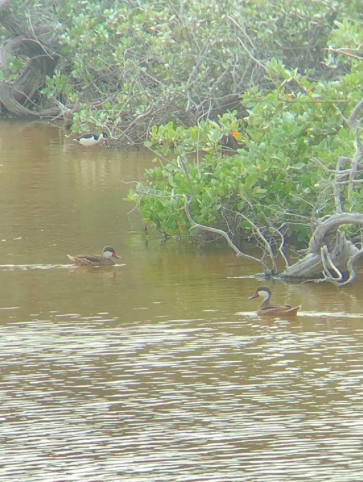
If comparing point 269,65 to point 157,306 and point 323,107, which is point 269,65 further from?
point 157,306

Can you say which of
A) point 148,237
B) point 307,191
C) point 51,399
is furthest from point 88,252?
point 51,399

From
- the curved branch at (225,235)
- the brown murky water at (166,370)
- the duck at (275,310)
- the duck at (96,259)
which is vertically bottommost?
the brown murky water at (166,370)

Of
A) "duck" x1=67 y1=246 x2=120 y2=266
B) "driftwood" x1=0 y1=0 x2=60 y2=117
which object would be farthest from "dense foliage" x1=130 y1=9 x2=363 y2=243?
"driftwood" x1=0 y1=0 x2=60 y2=117

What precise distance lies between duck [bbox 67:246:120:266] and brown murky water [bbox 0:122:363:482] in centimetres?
12

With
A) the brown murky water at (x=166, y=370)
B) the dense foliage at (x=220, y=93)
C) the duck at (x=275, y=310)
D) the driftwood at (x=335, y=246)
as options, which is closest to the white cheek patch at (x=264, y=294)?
the brown murky water at (x=166, y=370)

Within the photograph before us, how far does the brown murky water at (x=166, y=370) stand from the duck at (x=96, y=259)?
0.38ft

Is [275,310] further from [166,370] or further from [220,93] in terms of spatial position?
[220,93]

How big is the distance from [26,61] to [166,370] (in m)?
21.0

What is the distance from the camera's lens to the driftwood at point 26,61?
28.3 meters

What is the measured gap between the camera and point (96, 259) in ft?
40.7

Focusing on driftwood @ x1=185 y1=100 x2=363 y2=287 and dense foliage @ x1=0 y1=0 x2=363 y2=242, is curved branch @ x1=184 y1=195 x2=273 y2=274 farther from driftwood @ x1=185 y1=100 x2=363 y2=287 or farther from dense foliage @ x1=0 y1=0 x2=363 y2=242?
dense foliage @ x1=0 y1=0 x2=363 y2=242

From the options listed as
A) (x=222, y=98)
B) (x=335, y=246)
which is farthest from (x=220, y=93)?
(x=335, y=246)

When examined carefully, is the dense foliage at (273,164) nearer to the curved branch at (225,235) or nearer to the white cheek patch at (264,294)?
the curved branch at (225,235)

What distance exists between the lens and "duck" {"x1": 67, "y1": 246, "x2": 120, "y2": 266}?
40.7 ft
